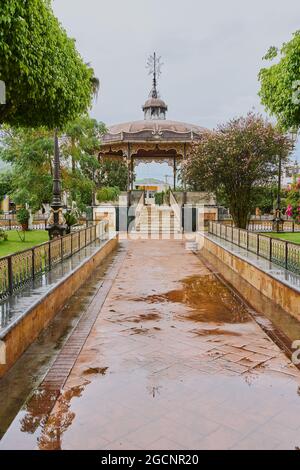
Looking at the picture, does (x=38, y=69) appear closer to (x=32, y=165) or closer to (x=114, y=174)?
(x=32, y=165)

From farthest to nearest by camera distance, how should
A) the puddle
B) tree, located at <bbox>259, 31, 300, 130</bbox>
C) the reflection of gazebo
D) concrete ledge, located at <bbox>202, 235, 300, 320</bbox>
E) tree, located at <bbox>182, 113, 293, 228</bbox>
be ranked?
1. the reflection of gazebo
2. tree, located at <bbox>182, 113, 293, 228</bbox>
3. tree, located at <bbox>259, 31, 300, 130</bbox>
4. concrete ledge, located at <bbox>202, 235, 300, 320</bbox>
5. the puddle

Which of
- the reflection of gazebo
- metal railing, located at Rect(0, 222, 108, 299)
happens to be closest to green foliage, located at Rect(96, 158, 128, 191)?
the reflection of gazebo

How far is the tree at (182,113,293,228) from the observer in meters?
19.4

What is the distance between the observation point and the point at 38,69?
8047mm

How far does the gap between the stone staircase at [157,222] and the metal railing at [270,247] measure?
1159 centimetres

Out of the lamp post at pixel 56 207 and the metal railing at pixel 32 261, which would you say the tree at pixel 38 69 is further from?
the lamp post at pixel 56 207

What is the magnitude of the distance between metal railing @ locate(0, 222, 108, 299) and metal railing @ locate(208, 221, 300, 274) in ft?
17.9

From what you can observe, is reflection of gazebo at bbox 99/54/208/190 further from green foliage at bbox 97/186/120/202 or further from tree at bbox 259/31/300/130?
tree at bbox 259/31/300/130

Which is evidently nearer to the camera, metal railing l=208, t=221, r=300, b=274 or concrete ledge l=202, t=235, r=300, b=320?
concrete ledge l=202, t=235, r=300, b=320

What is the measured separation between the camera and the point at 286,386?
190 inches

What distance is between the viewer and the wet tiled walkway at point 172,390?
3.73 m

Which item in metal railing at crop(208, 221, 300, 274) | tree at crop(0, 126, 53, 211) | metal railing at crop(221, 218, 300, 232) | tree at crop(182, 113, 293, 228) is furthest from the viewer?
metal railing at crop(221, 218, 300, 232)

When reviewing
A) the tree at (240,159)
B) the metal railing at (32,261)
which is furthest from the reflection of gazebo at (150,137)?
the metal railing at (32,261)
